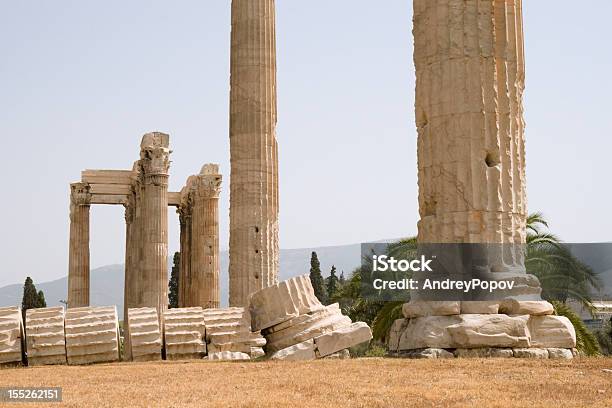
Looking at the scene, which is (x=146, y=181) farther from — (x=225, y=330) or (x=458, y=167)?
(x=458, y=167)

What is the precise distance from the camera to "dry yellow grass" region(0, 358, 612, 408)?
10.2 metres

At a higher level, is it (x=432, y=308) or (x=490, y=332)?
(x=432, y=308)

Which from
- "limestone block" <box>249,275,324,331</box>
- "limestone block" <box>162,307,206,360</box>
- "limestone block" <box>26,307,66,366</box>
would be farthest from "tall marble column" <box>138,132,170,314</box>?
"limestone block" <box>249,275,324,331</box>

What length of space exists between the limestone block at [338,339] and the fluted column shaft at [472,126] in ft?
13.3

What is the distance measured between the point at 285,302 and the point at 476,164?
21.8ft

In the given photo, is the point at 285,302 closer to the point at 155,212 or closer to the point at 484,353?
the point at 484,353

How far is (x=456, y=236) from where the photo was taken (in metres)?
15.8

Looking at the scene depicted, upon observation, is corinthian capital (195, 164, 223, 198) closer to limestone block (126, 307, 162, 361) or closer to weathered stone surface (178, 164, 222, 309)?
weathered stone surface (178, 164, 222, 309)

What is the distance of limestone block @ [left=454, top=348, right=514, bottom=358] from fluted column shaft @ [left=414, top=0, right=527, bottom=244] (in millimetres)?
1858

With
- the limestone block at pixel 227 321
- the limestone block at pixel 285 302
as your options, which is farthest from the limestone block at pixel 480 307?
the limestone block at pixel 227 321

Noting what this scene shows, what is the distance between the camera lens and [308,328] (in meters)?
20.1

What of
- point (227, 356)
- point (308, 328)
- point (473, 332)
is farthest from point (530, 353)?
point (227, 356)

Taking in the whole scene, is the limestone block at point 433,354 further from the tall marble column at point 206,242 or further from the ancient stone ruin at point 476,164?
the tall marble column at point 206,242

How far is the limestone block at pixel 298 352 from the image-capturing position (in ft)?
62.0
